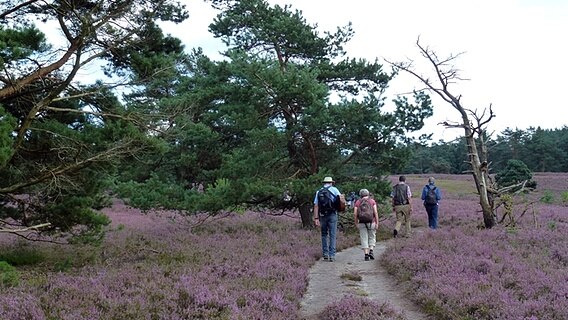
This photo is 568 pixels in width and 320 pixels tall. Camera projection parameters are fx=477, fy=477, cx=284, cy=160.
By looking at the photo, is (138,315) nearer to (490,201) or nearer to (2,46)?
(2,46)

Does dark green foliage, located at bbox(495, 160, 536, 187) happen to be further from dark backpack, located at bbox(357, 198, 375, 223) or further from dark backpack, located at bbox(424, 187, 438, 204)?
dark backpack, located at bbox(357, 198, 375, 223)

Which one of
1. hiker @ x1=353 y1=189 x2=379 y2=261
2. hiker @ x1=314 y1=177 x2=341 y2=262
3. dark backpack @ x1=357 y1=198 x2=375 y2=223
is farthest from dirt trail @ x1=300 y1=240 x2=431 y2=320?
dark backpack @ x1=357 y1=198 x2=375 y2=223

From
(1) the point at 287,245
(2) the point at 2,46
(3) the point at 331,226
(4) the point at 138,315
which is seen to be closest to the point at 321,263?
(3) the point at 331,226

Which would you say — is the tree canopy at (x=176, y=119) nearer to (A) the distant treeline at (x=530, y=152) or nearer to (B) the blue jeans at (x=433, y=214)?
(B) the blue jeans at (x=433, y=214)

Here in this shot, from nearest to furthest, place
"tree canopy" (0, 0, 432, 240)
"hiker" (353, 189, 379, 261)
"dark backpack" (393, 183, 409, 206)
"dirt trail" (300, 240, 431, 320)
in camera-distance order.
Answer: "dirt trail" (300, 240, 431, 320) < "tree canopy" (0, 0, 432, 240) < "hiker" (353, 189, 379, 261) < "dark backpack" (393, 183, 409, 206)

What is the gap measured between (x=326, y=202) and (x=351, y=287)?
297 cm

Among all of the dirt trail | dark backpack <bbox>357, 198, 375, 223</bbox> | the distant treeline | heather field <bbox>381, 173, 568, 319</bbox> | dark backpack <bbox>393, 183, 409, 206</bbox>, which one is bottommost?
the dirt trail

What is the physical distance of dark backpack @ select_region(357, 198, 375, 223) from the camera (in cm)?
1193

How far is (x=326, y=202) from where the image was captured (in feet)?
38.3

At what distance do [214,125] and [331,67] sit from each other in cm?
452

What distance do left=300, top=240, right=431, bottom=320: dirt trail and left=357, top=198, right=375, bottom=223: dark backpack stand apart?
1.06m

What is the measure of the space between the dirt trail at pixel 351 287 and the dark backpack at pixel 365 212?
3.48 ft

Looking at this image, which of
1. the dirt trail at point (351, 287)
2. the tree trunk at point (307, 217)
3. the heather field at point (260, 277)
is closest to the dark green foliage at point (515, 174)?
the heather field at point (260, 277)

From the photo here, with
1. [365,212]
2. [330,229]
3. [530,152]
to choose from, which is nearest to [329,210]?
[330,229]
